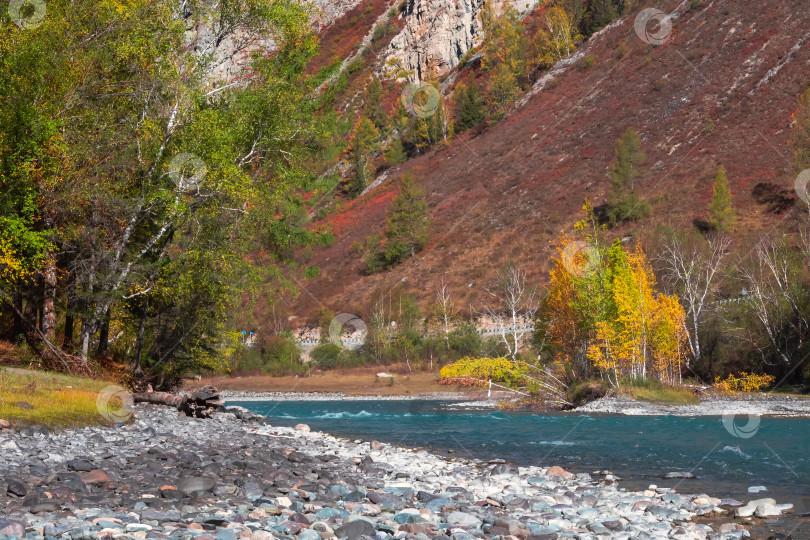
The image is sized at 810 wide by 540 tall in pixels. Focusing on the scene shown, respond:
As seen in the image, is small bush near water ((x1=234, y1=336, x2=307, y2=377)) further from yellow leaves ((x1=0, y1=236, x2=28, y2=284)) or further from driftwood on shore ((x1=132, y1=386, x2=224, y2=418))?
yellow leaves ((x1=0, y1=236, x2=28, y2=284))

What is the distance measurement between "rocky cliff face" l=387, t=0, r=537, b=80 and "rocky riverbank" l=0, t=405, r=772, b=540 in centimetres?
14867

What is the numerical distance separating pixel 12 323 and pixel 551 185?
231 ft

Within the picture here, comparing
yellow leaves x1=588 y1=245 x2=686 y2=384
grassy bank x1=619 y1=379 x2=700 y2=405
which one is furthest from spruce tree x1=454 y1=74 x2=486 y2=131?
grassy bank x1=619 y1=379 x2=700 y2=405

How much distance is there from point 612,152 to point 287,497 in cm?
8155

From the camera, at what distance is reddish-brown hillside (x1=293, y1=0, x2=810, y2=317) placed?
71.3m

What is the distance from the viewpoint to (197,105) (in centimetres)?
2055

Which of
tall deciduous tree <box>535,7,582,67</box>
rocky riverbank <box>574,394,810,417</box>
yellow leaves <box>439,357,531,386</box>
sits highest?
tall deciduous tree <box>535,7,582,67</box>

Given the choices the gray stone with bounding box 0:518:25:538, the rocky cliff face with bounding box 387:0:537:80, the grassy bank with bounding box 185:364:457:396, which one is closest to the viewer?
the gray stone with bounding box 0:518:25:538

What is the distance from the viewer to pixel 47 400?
13.5 metres

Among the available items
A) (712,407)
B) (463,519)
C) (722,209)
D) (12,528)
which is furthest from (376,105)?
(12,528)

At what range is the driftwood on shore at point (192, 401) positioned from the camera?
66.5 feet

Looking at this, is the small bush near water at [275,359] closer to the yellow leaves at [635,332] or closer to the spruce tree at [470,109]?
the yellow leaves at [635,332]

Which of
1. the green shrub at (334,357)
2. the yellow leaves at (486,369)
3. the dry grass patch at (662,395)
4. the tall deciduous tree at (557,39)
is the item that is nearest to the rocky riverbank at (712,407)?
the dry grass patch at (662,395)

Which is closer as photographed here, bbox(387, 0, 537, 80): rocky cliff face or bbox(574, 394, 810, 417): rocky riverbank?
bbox(574, 394, 810, 417): rocky riverbank
